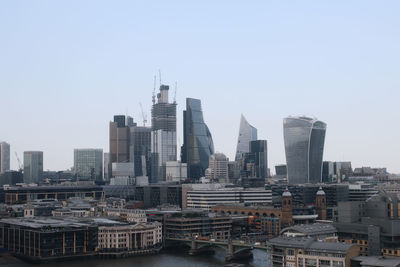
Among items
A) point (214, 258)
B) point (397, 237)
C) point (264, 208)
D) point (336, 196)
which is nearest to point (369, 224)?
point (397, 237)

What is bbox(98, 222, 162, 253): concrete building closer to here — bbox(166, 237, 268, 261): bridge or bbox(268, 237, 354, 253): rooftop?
bbox(166, 237, 268, 261): bridge

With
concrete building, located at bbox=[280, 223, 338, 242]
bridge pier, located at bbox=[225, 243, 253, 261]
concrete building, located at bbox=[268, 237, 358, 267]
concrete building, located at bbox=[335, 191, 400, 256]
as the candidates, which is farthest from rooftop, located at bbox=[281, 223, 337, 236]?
bridge pier, located at bbox=[225, 243, 253, 261]

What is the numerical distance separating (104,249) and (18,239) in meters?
19.7

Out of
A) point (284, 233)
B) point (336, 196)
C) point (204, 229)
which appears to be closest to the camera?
point (284, 233)

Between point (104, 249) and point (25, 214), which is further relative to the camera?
point (25, 214)

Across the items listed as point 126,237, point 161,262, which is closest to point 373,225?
point 161,262

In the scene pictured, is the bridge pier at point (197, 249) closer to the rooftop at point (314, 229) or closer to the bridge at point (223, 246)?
the bridge at point (223, 246)

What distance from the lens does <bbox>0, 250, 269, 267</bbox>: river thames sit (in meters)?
107

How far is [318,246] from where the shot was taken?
8512 cm

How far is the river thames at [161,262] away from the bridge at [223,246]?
1.92m

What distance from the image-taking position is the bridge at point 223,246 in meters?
111

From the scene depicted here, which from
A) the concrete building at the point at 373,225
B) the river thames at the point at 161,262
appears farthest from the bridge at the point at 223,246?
the concrete building at the point at 373,225

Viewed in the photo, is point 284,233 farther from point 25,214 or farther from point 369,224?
point 25,214

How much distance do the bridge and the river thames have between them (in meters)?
1.92
